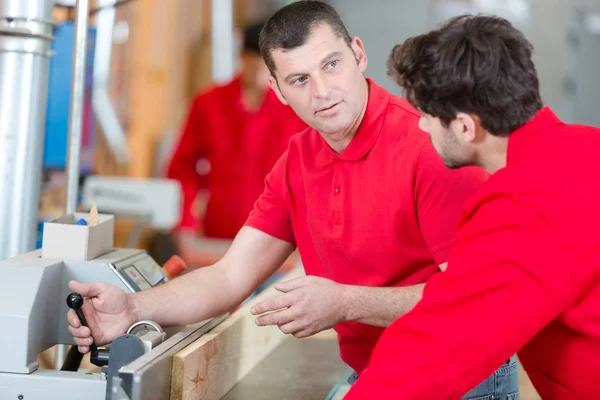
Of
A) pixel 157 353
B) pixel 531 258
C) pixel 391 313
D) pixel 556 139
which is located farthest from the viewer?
pixel 391 313

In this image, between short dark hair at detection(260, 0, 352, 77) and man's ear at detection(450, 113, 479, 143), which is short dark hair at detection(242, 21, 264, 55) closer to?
short dark hair at detection(260, 0, 352, 77)

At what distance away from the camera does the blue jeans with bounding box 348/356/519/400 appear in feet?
5.15

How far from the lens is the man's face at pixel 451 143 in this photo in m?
1.24

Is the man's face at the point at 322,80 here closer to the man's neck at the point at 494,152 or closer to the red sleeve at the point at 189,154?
the man's neck at the point at 494,152

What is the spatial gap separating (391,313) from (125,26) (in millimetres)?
4368

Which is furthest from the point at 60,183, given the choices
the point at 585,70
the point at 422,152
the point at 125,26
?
the point at 585,70

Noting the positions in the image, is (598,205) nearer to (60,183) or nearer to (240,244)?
(240,244)

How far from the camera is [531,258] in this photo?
105 centimetres

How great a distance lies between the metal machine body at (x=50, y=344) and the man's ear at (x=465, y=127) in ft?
2.04

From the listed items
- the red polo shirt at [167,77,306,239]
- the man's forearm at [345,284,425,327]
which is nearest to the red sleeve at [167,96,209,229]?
the red polo shirt at [167,77,306,239]

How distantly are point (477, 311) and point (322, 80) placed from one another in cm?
72

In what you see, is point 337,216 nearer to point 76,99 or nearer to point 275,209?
point 275,209

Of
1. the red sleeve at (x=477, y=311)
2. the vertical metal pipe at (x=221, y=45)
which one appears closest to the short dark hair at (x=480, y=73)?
the red sleeve at (x=477, y=311)

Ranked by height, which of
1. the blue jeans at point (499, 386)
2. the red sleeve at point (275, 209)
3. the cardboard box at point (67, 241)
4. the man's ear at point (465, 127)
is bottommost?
the blue jeans at point (499, 386)
